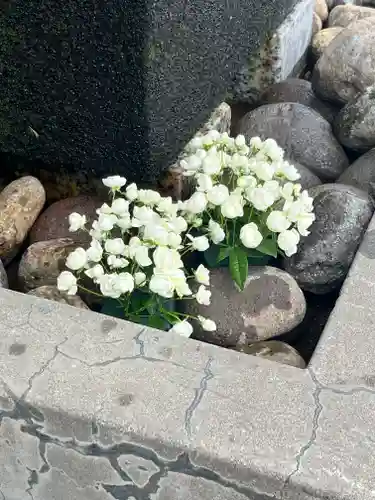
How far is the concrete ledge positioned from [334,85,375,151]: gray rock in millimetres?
967

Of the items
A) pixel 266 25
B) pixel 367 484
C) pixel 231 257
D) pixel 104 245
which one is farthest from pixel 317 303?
pixel 266 25

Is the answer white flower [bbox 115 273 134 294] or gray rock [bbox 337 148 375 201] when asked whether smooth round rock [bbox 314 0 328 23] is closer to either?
gray rock [bbox 337 148 375 201]

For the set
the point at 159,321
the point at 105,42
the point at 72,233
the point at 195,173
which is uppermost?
the point at 105,42

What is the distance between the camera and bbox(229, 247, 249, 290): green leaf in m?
1.73

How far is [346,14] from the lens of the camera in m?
3.41

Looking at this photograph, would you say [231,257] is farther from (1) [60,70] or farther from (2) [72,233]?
(1) [60,70]

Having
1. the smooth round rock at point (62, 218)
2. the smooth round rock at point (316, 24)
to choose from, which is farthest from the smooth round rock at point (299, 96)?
the smooth round rock at point (62, 218)

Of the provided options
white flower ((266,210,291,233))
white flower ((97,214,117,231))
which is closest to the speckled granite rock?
white flower ((97,214,117,231))

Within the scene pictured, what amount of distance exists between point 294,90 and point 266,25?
0.27 m

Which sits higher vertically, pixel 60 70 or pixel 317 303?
pixel 60 70

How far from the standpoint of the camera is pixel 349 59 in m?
2.62

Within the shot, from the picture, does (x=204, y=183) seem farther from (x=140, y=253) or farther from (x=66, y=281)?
(x=66, y=281)

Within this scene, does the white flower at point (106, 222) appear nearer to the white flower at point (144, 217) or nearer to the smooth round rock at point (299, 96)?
the white flower at point (144, 217)

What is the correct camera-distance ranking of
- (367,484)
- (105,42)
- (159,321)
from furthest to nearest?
(105,42), (159,321), (367,484)
